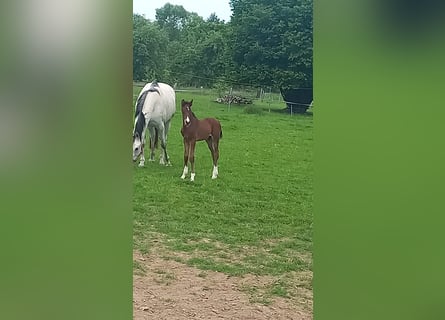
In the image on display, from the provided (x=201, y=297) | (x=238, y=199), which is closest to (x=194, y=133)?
(x=238, y=199)

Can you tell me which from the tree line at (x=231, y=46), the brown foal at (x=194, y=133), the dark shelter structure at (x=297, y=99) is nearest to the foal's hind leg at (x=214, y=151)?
the brown foal at (x=194, y=133)

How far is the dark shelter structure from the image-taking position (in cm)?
212

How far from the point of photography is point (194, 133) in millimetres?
2318

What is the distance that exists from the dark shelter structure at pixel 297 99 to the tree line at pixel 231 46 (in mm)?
27

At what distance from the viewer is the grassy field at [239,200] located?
216 centimetres

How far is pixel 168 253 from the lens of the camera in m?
2.22

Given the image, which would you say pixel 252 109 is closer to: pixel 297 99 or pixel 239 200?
pixel 297 99
